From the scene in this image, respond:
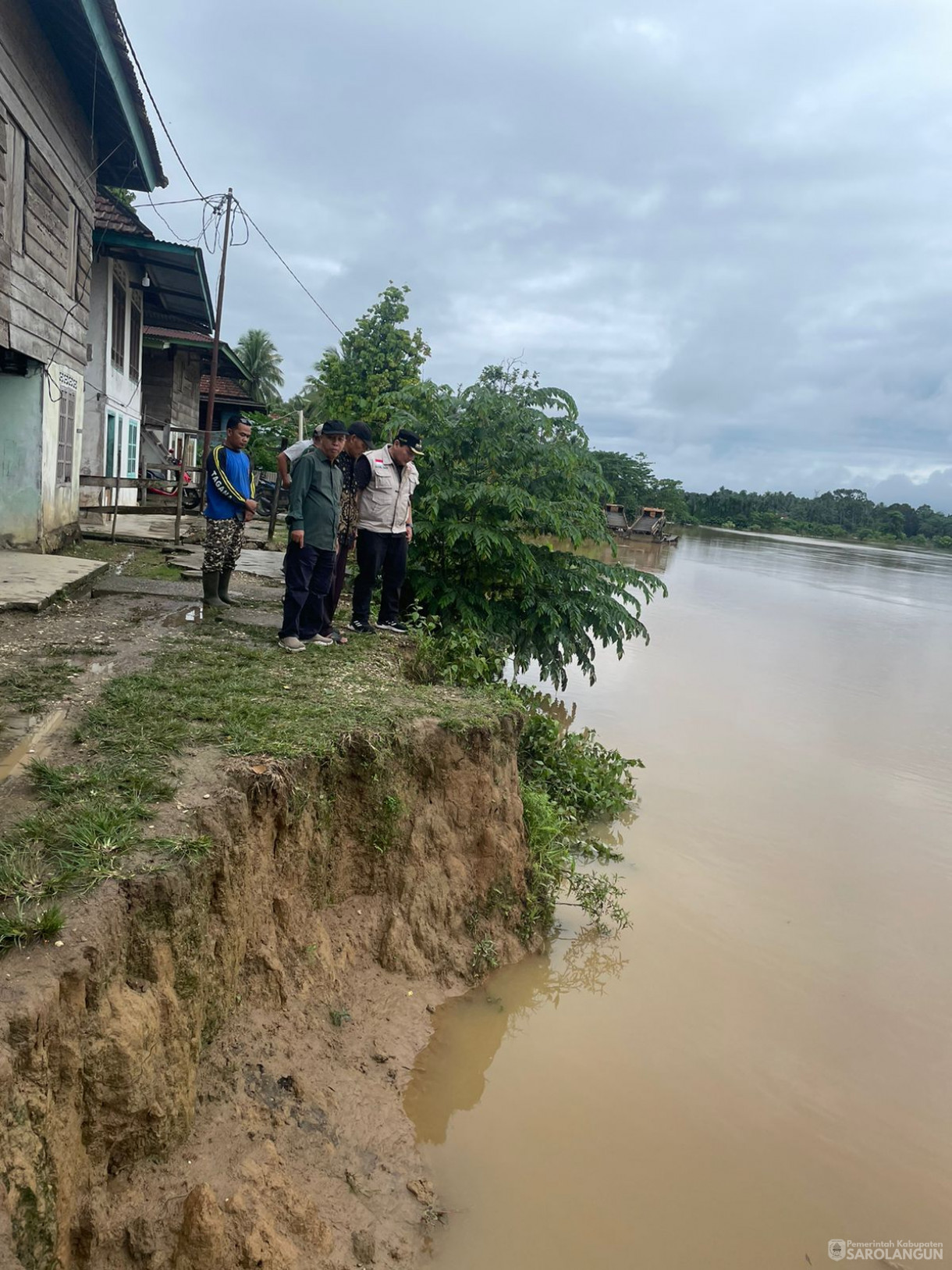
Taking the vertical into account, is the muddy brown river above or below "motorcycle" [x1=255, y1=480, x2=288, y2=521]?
below

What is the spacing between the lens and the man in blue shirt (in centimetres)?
667

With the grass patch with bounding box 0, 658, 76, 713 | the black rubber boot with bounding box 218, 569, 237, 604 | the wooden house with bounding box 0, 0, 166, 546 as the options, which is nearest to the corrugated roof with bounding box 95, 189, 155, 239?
the wooden house with bounding box 0, 0, 166, 546

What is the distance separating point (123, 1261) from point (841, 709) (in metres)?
11.3

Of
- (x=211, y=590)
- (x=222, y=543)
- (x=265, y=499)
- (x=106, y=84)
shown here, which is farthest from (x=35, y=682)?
(x=265, y=499)

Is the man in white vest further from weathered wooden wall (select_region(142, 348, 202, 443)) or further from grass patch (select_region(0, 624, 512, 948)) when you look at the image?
weathered wooden wall (select_region(142, 348, 202, 443))

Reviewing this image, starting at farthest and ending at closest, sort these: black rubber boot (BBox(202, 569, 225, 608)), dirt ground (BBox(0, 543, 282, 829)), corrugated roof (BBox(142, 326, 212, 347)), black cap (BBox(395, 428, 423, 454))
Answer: corrugated roof (BBox(142, 326, 212, 347)), black rubber boot (BBox(202, 569, 225, 608)), black cap (BBox(395, 428, 423, 454)), dirt ground (BBox(0, 543, 282, 829))

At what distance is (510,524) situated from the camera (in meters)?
7.77

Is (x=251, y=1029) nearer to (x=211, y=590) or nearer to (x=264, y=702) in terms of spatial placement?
(x=264, y=702)

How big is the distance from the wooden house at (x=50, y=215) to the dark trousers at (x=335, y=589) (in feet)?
13.6

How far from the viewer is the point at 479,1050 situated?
3959mm

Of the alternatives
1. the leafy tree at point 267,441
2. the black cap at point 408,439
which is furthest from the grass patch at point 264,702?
the leafy tree at point 267,441

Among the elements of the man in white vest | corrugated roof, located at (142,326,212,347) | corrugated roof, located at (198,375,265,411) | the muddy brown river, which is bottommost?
the muddy brown river

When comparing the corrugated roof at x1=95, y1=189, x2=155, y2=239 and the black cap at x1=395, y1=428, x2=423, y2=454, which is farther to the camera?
the corrugated roof at x1=95, y1=189, x2=155, y2=239

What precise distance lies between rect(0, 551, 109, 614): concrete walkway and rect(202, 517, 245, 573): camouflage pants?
1.21 metres
